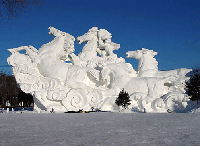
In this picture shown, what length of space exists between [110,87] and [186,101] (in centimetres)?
407

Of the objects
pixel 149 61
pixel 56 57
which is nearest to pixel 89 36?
pixel 56 57

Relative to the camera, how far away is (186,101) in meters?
11.0

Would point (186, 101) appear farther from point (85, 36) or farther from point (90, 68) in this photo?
point (85, 36)

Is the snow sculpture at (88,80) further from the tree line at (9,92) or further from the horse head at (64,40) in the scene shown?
the tree line at (9,92)

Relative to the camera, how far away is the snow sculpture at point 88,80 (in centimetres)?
1188

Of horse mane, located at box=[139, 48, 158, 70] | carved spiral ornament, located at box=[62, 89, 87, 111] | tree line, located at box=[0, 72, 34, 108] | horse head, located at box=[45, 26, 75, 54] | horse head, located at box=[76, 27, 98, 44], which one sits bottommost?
carved spiral ornament, located at box=[62, 89, 87, 111]

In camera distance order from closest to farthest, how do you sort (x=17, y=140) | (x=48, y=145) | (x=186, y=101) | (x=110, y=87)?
(x=48, y=145) → (x=17, y=140) → (x=186, y=101) → (x=110, y=87)

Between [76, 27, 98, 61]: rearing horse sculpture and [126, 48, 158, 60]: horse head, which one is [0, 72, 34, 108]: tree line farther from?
[126, 48, 158, 60]: horse head

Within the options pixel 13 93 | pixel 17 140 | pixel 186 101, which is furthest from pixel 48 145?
pixel 13 93

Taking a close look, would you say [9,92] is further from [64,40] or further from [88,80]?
[88,80]

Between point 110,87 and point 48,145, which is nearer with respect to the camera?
point 48,145

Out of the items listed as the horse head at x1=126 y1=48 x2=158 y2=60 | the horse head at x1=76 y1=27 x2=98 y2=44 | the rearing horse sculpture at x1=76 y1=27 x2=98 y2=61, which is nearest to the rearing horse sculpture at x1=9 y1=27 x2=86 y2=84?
the rearing horse sculpture at x1=76 y1=27 x2=98 y2=61

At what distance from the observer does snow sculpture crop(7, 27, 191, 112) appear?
1188cm

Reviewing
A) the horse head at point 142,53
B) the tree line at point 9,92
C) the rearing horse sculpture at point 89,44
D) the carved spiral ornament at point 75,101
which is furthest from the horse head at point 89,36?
the tree line at point 9,92
